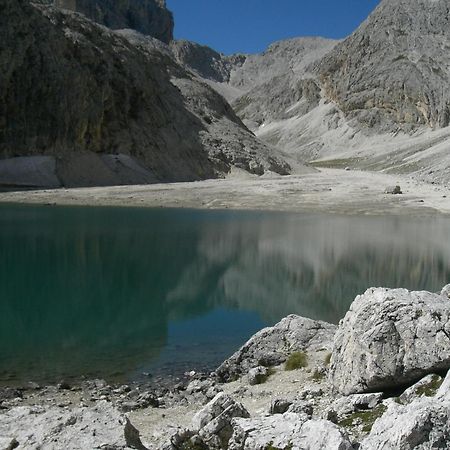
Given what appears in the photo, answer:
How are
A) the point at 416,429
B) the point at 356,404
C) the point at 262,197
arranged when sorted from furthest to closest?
the point at 262,197 < the point at 356,404 < the point at 416,429

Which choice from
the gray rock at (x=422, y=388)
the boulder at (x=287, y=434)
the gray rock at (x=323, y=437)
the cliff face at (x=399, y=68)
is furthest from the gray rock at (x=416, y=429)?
the cliff face at (x=399, y=68)

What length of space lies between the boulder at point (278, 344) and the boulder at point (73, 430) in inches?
234

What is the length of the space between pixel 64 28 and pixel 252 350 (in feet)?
289

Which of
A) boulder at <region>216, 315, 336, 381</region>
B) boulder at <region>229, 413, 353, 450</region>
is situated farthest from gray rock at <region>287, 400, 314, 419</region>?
boulder at <region>216, 315, 336, 381</region>

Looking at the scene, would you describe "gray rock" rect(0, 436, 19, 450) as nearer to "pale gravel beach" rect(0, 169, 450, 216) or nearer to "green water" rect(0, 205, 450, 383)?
"green water" rect(0, 205, 450, 383)

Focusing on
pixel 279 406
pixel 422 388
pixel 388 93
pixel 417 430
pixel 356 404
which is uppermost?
pixel 388 93

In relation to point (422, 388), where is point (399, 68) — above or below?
above

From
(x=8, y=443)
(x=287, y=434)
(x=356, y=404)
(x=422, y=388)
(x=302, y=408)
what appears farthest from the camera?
(x=302, y=408)

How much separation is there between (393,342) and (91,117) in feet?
277

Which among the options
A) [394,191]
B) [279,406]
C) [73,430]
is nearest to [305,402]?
[279,406]

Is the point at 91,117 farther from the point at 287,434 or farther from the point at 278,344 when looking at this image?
the point at 287,434

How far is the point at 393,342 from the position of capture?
8.77m

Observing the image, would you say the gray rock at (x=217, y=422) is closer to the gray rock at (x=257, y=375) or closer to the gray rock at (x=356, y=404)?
the gray rock at (x=356, y=404)

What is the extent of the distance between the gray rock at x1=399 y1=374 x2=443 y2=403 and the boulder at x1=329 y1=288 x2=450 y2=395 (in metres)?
0.27
